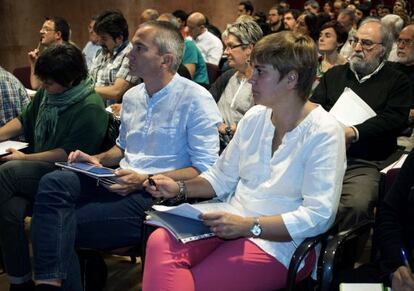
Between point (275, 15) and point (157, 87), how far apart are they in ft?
24.7

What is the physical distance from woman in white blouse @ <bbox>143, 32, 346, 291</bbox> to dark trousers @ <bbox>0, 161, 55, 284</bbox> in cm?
89

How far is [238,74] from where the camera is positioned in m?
3.45

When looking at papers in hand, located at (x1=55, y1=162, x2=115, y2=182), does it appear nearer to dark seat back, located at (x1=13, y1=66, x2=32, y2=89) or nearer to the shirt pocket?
the shirt pocket

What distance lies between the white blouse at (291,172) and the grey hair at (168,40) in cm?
54

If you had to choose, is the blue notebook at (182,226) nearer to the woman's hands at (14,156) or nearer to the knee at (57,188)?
the knee at (57,188)

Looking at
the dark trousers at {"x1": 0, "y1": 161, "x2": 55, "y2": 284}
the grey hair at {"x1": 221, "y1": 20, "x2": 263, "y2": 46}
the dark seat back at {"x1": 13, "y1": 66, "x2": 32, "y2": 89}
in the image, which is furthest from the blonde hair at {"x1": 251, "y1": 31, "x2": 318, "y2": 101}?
the dark seat back at {"x1": 13, "y1": 66, "x2": 32, "y2": 89}

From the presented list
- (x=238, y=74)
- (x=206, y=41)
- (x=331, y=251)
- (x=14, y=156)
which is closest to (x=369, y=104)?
(x=238, y=74)

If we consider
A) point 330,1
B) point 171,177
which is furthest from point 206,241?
Answer: point 330,1

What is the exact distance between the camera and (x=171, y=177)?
2.38 metres

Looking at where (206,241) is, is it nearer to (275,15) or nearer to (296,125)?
(296,125)

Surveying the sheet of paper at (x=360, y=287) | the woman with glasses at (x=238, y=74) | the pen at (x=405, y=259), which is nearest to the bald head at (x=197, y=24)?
the woman with glasses at (x=238, y=74)

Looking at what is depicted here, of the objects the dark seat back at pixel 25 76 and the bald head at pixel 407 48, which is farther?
the dark seat back at pixel 25 76

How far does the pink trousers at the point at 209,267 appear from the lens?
72.4 inches

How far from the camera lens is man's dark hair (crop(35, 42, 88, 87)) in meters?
2.68
